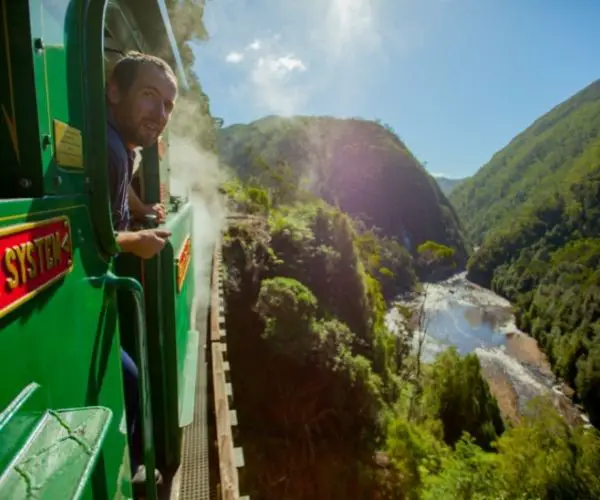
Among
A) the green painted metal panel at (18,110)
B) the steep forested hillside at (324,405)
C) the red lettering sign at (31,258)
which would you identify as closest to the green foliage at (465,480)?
the steep forested hillside at (324,405)

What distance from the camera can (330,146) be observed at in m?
93.1

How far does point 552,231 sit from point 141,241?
9666cm

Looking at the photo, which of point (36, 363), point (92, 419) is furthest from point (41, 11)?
point (92, 419)

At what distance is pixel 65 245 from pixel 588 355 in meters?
44.2

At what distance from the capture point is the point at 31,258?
97 centimetres

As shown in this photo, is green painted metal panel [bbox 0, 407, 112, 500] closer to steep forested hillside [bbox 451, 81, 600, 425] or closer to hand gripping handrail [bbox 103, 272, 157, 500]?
hand gripping handrail [bbox 103, 272, 157, 500]

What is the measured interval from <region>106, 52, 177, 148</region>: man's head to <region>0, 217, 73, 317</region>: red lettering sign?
2.46 ft

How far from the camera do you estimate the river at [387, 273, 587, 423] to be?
110ft

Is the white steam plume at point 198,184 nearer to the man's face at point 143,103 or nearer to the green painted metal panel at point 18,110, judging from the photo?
the man's face at point 143,103

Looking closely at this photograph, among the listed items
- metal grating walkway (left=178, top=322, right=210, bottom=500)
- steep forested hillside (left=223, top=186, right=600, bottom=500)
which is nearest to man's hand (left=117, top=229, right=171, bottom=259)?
metal grating walkway (left=178, top=322, right=210, bottom=500)

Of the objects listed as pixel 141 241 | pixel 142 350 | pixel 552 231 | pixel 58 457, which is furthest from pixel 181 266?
pixel 552 231

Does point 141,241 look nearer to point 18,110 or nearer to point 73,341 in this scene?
point 73,341

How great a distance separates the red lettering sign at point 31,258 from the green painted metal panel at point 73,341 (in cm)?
3

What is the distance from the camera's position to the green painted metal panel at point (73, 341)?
91cm
